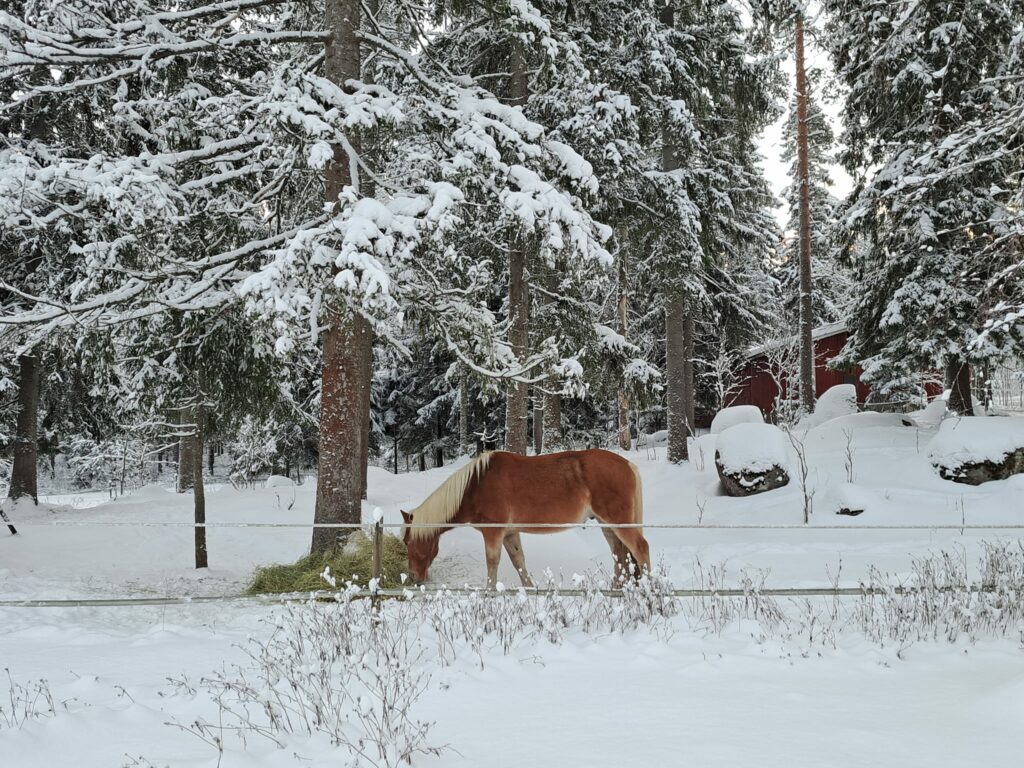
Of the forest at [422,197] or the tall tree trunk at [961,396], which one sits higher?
the forest at [422,197]

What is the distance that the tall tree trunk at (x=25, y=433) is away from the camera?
14.2 m

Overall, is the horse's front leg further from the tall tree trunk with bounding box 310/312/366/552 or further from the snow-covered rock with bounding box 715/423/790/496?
the snow-covered rock with bounding box 715/423/790/496

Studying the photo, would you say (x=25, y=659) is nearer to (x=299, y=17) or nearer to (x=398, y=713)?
(x=398, y=713)

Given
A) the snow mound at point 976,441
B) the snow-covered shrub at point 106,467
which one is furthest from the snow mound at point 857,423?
the snow-covered shrub at point 106,467

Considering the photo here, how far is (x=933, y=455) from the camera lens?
12453 mm

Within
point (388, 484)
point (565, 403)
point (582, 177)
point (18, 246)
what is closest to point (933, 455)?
point (582, 177)

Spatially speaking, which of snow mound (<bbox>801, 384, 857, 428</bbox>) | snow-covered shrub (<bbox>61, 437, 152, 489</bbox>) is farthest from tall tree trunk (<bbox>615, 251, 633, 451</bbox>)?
snow-covered shrub (<bbox>61, 437, 152, 489</bbox>)

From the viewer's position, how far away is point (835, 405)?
20.7 metres

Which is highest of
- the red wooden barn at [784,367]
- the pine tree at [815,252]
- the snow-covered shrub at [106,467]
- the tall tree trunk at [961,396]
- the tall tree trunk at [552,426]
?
the pine tree at [815,252]

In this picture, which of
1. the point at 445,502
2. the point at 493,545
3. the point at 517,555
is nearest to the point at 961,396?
the point at 517,555

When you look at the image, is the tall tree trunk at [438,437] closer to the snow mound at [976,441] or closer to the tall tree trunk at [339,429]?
the snow mound at [976,441]

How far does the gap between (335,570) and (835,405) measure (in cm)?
1715

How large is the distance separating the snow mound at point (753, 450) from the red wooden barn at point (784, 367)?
1177cm

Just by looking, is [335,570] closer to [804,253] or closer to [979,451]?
[979,451]
